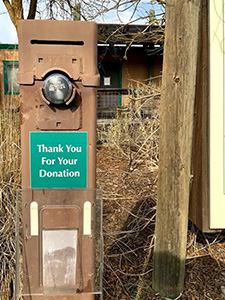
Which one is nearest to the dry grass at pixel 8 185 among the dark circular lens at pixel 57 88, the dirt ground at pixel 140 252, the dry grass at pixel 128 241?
the dry grass at pixel 128 241

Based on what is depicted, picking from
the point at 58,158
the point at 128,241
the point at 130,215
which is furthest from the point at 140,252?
the point at 58,158

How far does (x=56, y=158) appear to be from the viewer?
164cm

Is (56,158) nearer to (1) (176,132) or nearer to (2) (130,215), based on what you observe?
(1) (176,132)

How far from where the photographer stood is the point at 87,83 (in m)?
1.64

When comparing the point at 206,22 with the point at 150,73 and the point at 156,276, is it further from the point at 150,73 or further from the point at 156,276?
the point at 150,73

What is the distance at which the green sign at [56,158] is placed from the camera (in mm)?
1641

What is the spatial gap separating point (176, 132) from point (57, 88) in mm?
1015

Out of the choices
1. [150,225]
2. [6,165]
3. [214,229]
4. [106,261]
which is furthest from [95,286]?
[150,225]

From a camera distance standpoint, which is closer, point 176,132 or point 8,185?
point 176,132

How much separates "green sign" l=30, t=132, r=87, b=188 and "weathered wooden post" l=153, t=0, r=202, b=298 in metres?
0.84

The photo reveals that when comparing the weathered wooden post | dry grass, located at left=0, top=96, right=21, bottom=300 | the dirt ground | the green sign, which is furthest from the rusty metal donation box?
the dirt ground

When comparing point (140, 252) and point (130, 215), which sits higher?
point (130, 215)

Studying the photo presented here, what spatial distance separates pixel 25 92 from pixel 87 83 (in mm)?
296

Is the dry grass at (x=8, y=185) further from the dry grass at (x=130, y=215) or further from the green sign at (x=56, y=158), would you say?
the green sign at (x=56, y=158)
